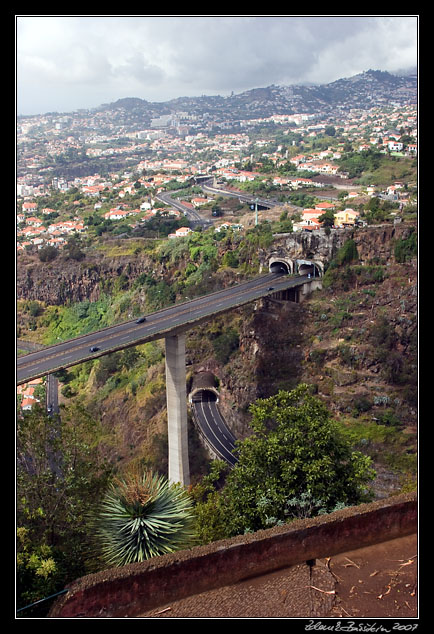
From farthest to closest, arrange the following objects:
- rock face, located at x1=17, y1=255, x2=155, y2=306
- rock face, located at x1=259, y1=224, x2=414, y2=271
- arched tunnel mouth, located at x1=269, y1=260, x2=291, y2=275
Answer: rock face, located at x1=17, y1=255, x2=155, y2=306, arched tunnel mouth, located at x1=269, y1=260, x2=291, y2=275, rock face, located at x1=259, y1=224, x2=414, y2=271

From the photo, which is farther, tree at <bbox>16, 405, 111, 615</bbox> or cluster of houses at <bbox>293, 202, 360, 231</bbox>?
cluster of houses at <bbox>293, 202, 360, 231</bbox>

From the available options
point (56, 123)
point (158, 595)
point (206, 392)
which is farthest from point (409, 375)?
point (56, 123)

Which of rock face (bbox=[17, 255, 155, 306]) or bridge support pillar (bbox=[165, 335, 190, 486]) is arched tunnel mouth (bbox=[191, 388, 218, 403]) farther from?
rock face (bbox=[17, 255, 155, 306])

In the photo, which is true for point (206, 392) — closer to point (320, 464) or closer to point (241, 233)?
point (241, 233)

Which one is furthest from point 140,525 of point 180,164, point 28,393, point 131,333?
point 180,164

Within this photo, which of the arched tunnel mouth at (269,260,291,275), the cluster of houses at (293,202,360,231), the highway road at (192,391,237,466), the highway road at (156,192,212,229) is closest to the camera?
the highway road at (192,391,237,466)

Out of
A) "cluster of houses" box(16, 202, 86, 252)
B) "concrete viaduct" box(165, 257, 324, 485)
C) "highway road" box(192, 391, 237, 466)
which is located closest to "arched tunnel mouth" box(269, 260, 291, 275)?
"highway road" box(192, 391, 237, 466)

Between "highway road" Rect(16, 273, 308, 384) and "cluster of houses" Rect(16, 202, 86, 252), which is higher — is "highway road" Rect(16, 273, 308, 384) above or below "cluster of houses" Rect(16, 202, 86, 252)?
below
